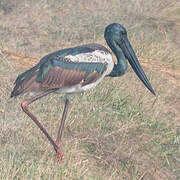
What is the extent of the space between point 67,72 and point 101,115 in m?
1.25

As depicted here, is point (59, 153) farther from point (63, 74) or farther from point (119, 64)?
point (119, 64)

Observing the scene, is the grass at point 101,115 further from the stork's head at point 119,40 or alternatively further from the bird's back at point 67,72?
the stork's head at point 119,40

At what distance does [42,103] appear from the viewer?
22.3 feet

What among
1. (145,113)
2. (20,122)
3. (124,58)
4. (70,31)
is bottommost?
(70,31)

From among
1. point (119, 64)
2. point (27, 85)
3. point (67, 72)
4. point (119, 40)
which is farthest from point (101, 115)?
point (27, 85)

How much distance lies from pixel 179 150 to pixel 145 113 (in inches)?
33.8

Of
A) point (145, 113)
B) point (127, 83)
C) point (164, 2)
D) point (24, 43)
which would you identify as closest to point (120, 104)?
point (145, 113)

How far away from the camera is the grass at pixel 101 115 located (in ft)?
18.5

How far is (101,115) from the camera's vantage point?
22.2 ft

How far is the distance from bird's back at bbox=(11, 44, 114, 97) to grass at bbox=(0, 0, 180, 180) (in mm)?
647

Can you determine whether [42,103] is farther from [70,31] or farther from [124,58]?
[70,31]

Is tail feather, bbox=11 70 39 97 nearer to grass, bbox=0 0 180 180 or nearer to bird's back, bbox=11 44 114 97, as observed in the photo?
bird's back, bbox=11 44 114 97

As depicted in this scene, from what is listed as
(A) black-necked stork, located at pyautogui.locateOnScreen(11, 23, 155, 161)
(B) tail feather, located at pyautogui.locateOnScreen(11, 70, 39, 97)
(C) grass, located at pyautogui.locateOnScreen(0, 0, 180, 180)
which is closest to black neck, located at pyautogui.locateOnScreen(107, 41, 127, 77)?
(A) black-necked stork, located at pyautogui.locateOnScreen(11, 23, 155, 161)

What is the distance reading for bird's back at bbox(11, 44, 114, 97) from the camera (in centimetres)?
560
